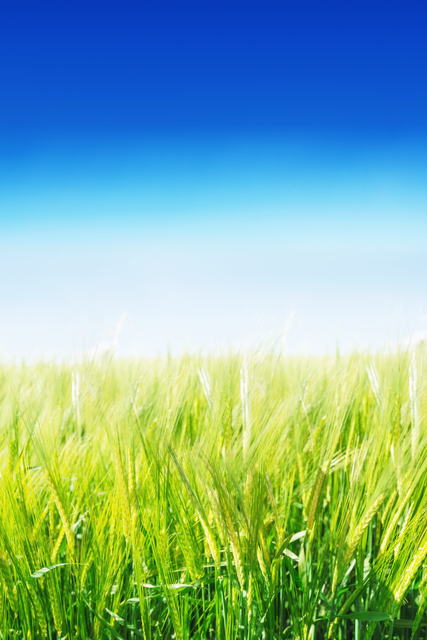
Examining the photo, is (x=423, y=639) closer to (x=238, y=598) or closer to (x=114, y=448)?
(x=238, y=598)

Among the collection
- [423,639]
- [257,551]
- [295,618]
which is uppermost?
[257,551]

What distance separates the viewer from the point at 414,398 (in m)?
1.04

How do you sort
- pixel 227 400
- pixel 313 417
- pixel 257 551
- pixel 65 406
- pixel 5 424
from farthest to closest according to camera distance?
pixel 65 406 → pixel 313 417 → pixel 5 424 → pixel 227 400 → pixel 257 551

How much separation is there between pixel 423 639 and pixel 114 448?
83cm

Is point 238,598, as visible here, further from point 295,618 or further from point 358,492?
point 358,492

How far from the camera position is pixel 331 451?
0.94 m

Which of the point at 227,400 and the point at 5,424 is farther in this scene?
the point at 5,424

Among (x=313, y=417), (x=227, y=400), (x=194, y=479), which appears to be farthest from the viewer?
(x=313, y=417)

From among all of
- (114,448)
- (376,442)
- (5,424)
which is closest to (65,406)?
(5,424)

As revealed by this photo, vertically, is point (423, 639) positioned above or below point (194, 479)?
below

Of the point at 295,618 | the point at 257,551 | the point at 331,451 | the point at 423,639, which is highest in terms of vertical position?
the point at 331,451

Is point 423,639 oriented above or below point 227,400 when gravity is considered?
below

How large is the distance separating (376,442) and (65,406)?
927 mm

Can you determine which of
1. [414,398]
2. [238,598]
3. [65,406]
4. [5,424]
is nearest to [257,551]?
[238,598]
